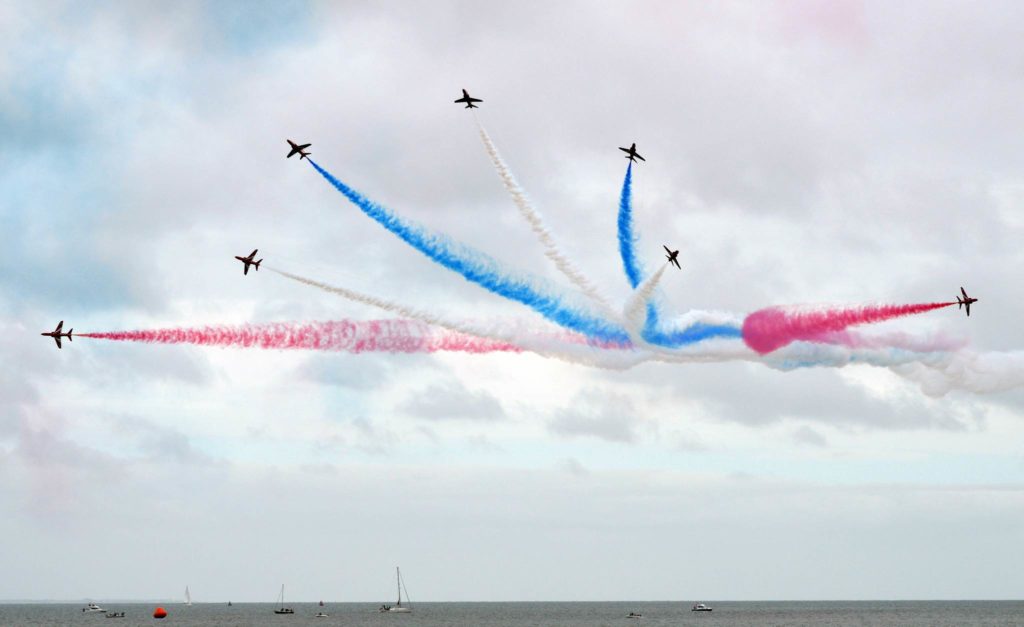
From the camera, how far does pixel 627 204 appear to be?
91438 millimetres

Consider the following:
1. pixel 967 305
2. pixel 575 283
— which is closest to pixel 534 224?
pixel 575 283

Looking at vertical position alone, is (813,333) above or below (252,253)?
below

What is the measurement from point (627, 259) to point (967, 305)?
28.6 meters

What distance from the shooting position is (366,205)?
90.0m

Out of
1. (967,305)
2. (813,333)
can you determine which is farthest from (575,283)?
(967,305)

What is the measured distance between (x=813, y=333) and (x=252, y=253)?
48625mm

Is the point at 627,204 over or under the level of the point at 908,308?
over

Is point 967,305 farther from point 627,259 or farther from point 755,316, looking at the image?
point 627,259

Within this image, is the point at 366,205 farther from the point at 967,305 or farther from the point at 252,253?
the point at 967,305

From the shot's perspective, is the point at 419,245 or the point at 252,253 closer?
the point at 419,245

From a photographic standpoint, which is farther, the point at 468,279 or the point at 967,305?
the point at 967,305

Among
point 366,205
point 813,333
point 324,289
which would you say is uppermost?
point 366,205

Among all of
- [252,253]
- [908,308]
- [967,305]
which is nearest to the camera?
[908,308]

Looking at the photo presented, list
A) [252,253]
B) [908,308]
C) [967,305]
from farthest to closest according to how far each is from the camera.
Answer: [252,253] → [967,305] → [908,308]
